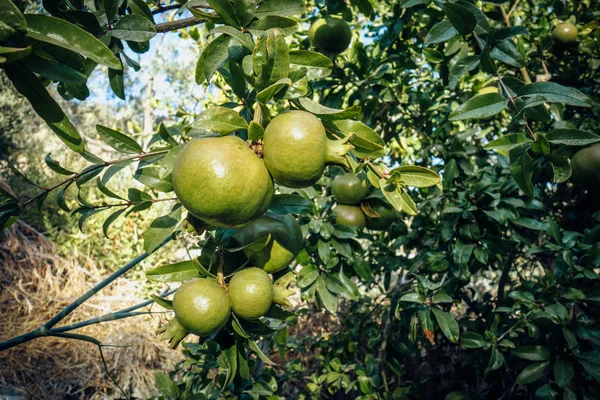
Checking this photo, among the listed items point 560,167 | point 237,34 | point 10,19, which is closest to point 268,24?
point 237,34

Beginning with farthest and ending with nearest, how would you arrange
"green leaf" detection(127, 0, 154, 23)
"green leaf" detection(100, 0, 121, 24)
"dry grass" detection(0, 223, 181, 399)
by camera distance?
"dry grass" detection(0, 223, 181, 399) → "green leaf" detection(127, 0, 154, 23) → "green leaf" detection(100, 0, 121, 24)

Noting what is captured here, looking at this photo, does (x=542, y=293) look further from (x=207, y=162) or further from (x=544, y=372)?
(x=207, y=162)

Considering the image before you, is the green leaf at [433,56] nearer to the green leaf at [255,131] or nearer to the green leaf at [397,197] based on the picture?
the green leaf at [397,197]

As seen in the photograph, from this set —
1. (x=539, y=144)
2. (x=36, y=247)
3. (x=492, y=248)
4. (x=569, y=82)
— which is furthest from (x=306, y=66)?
(x=36, y=247)

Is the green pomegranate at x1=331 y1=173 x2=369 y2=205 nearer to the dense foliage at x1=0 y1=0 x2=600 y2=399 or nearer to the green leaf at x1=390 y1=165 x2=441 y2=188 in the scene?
the dense foliage at x1=0 y1=0 x2=600 y2=399

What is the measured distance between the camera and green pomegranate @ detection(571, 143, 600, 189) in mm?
1552

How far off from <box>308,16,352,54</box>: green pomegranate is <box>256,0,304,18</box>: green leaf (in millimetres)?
890

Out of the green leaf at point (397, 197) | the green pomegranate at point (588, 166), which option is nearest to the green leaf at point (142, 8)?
the green leaf at point (397, 197)

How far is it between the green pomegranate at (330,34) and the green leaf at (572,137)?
1027mm

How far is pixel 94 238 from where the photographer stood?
5527 mm

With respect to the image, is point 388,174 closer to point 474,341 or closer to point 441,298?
point 441,298

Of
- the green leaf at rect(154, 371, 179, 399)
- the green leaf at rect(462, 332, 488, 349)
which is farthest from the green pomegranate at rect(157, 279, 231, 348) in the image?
the green leaf at rect(462, 332, 488, 349)

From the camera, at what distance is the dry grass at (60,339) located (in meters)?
3.64

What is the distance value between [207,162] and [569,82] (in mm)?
2454
